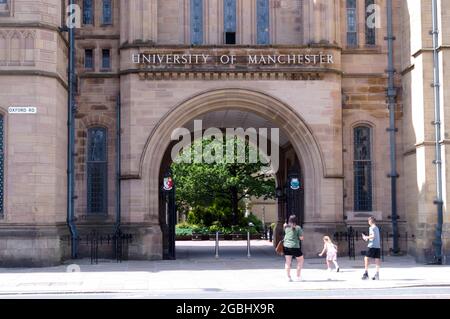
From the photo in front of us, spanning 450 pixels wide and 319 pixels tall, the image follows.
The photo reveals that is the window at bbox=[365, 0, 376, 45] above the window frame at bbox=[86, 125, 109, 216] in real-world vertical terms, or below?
above

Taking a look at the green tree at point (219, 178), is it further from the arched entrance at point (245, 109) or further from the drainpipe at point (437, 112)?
the drainpipe at point (437, 112)

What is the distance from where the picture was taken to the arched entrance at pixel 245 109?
24734 mm

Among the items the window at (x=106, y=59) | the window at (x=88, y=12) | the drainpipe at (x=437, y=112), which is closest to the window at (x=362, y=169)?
the drainpipe at (x=437, y=112)

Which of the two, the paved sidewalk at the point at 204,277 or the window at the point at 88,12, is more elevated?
the window at the point at 88,12

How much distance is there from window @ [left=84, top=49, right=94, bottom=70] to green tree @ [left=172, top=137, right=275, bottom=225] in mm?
20982

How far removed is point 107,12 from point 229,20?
3.91 meters

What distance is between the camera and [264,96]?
25.1 m

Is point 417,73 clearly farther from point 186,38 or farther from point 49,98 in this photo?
point 49,98

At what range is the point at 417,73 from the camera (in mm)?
23797

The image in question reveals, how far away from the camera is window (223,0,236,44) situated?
26094 millimetres

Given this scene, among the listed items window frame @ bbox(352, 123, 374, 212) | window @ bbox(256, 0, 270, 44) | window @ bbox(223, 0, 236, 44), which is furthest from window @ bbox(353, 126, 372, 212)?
window @ bbox(223, 0, 236, 44)

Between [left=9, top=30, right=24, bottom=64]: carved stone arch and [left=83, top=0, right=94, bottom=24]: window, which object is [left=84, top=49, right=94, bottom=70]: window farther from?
[left=9, top=30, right=24, bottom=64]: carved stone arch

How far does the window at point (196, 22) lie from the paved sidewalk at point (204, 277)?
7054mm

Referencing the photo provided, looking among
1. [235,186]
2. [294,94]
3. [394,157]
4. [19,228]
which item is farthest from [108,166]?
[235,186]
